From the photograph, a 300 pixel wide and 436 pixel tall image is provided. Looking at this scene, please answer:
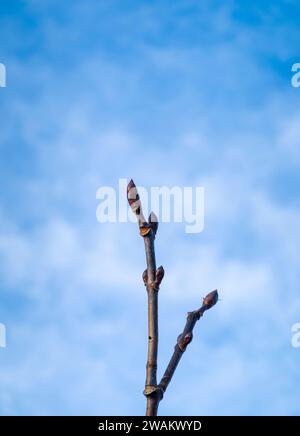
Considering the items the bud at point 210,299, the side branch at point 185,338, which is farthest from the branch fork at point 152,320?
the bud at point 210,299

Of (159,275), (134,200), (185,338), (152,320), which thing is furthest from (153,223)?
(185,338)

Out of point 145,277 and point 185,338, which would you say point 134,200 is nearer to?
point 145,277

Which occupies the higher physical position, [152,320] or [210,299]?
[210,299]

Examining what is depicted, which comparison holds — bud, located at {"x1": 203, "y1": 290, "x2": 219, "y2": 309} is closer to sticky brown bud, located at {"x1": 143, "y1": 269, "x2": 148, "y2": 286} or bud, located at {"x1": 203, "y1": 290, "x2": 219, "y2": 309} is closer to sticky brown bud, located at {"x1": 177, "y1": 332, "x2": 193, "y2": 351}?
sticky brown bud, located at {"x1": 177, "y1": 332, "x2": 193, "y2": 351}

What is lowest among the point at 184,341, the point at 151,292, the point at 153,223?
the point at 184,341

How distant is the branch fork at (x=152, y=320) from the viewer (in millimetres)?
2213

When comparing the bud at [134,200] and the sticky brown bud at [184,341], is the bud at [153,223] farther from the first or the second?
the sticky brown bud at [184,341]

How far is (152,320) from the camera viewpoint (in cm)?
223

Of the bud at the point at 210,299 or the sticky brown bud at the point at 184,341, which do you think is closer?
the sticky brown bud at the point at 184,341
